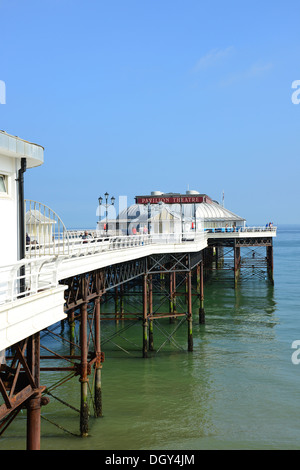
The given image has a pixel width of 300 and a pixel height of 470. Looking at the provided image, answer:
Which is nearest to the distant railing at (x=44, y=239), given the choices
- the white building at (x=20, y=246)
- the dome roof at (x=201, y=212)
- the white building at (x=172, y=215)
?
the white building at (x=20, y=246)

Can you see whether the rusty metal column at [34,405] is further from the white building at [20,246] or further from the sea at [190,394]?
the sea at [190,394]

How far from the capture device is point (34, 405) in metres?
11.1

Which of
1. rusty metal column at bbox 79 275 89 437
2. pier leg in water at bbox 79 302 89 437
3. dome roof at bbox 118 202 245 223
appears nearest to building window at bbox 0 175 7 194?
rusty metal column at bbox 79 275 89 437

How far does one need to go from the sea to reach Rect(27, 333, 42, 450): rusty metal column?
6415mm

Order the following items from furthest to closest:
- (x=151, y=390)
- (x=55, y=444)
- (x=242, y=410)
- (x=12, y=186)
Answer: (x=151, y=390), (x=242, y=410), (x=55, y=444), (x=12, y=186)

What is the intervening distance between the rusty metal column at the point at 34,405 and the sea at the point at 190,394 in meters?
6.42

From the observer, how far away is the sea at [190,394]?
57.1 ft

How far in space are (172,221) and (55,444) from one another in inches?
1056

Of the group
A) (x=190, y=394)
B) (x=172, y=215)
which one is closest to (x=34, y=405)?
(x=190, y=394)

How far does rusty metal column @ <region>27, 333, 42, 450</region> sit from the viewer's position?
35.4ft

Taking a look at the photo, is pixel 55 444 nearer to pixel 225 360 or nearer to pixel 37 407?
pixel 37 407

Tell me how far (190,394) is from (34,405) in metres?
12.4

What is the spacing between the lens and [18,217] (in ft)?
39.1
